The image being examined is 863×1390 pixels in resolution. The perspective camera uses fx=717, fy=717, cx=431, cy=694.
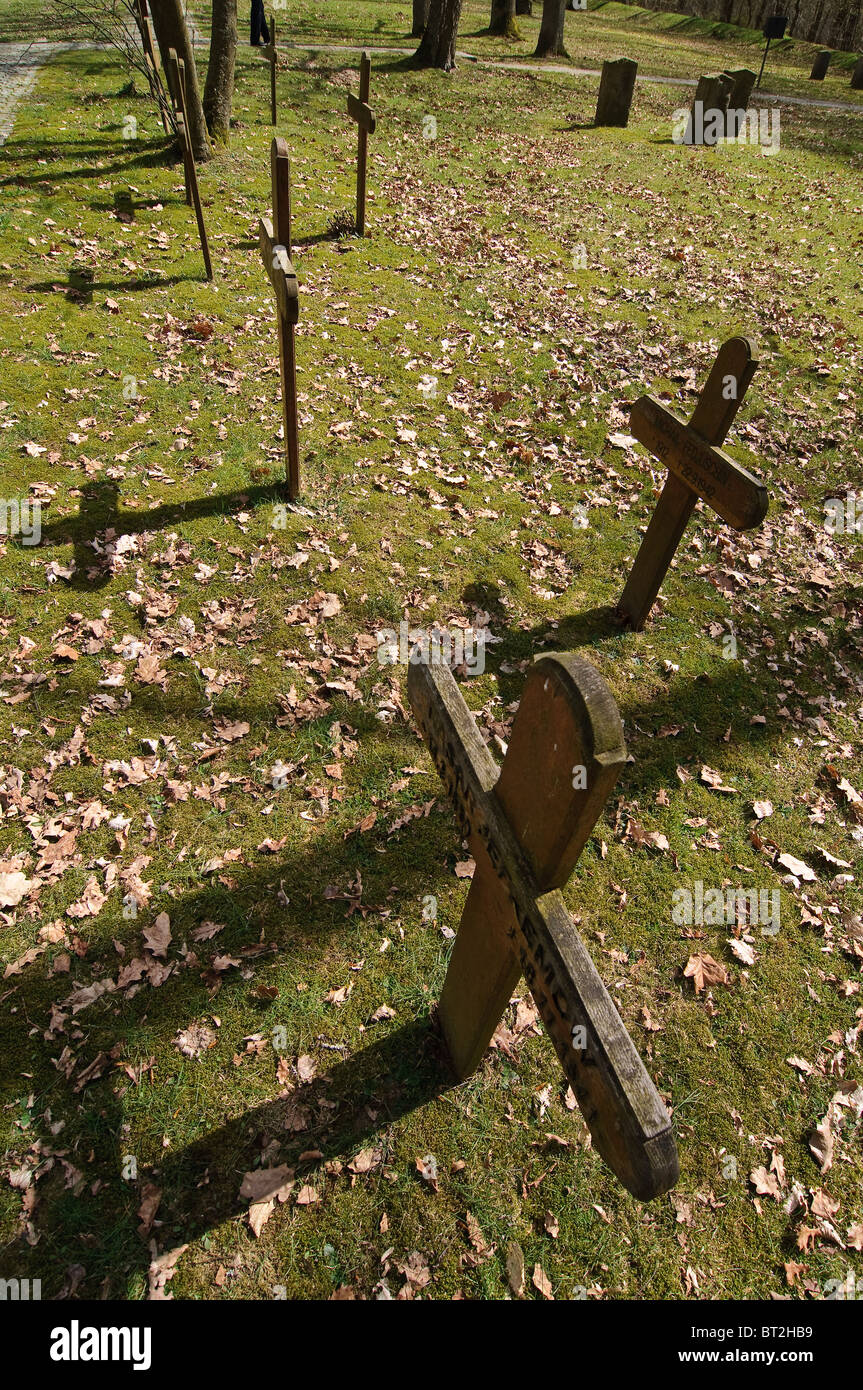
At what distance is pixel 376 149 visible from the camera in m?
13.8

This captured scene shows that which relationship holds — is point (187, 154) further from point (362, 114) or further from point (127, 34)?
point (127, 34)

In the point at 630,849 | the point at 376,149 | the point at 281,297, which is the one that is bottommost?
the point at 630,849

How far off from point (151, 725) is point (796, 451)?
23.9 feet

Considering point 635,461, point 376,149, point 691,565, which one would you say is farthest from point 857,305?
point 376,149

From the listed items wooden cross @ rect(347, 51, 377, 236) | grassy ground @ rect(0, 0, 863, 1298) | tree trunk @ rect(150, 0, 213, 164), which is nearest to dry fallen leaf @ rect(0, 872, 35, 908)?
grassy ground @ rect(0, 0, 863, 1298)

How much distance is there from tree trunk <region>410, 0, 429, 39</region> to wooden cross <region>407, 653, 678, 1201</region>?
26252 mm

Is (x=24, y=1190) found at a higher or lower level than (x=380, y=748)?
lower

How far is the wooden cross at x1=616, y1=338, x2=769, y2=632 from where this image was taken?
4340 mm

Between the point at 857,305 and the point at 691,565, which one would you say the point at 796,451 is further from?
the point at 857,305

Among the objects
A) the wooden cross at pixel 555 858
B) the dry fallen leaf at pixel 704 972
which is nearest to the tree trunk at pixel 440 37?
the wooden cross at pixel 555 858

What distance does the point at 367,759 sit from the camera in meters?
4.66

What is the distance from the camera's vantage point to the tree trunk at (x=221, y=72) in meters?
10.9

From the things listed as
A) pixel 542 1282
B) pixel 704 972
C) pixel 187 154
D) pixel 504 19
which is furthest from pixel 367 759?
pixel 504 19

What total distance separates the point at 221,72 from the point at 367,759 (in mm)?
12633
